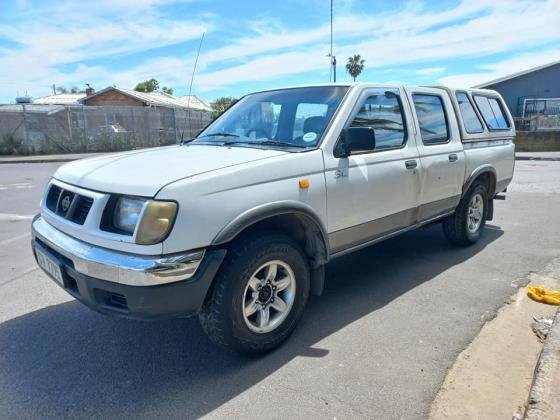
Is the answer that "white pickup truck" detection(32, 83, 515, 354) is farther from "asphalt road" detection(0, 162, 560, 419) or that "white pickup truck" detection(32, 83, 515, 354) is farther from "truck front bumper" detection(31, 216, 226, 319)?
"asphalt road" detection(0, 162, 560, 419)

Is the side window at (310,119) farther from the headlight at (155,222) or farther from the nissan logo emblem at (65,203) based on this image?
the nissan logo emblem at (65,203)

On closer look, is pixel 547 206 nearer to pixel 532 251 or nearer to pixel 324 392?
pixel 532 251

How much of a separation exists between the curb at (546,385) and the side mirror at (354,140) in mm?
1875

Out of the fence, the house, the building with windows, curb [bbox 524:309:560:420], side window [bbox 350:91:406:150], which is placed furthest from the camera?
the house

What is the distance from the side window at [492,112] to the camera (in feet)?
17.9

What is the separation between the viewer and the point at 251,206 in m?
2.77

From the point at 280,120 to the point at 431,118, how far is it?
5.78ft

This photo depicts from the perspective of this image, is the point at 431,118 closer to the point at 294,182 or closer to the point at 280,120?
the point at 280,120

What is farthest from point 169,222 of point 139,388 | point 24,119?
point 24,119

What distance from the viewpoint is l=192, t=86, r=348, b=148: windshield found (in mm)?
3500

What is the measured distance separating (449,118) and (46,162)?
19.2 metres

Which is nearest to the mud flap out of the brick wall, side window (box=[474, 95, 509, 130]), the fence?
side window (box=[474, 95, 509, 130])

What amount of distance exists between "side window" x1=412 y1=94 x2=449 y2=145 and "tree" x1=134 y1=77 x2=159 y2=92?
63.4 m

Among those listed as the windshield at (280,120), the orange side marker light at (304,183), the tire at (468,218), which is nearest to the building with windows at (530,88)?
the tire at (468,218)
